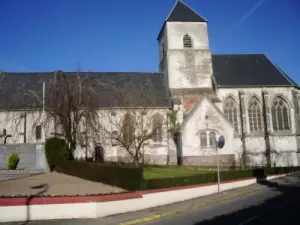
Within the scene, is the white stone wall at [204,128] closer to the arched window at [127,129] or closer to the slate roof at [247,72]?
the arched window at [127,129]

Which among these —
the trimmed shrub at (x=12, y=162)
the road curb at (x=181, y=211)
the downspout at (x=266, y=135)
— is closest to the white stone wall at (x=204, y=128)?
the downspout at (x=266, y=135)

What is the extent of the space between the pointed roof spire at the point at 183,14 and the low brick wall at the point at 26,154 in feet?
73.6

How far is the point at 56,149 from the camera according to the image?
26.0 m

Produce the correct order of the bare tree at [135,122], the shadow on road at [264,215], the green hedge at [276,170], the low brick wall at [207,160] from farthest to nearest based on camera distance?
the low brick wall at [207,160] < the bare tree at [135,122] < the green hedge at [276,170] < the shadow on road at [264,215]

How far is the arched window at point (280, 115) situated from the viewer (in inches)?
1534

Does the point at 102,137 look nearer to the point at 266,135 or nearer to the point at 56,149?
the point at 56,149

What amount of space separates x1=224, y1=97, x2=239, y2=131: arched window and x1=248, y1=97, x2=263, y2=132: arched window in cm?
186

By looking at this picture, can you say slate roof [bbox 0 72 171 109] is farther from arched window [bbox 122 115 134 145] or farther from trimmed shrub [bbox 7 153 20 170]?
trimmed shrub [bbox 7 153 20 170]

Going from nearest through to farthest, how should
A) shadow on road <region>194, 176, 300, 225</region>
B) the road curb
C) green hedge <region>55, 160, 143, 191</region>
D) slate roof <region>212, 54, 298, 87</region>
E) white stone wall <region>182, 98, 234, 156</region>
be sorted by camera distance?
shadow on road <region>194, 176, 300, 225</region> → the road curb → green hedge <region>55, 160, 143, 191</region> → white stone wall <region>182, 98, 234, 156</region> → slate roof <region>212, 54, 298, 87</region>

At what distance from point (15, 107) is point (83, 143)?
9850mm

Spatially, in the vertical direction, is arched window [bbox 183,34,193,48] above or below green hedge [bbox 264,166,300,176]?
above

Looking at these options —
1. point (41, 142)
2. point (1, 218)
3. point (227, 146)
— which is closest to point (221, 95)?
point (227, 146)

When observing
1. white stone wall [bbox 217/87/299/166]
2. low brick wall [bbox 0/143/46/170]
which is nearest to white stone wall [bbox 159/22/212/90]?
white stone wall [bbox 217/87/299/166]

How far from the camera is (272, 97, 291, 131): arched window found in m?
39.0
